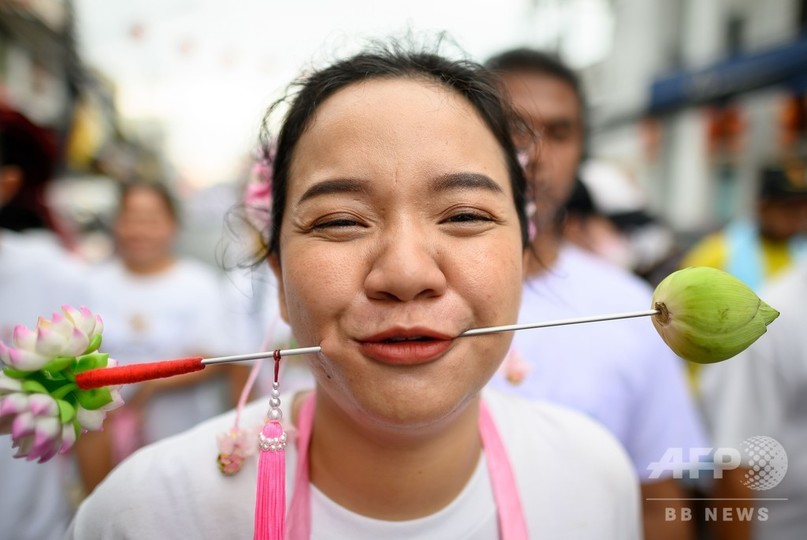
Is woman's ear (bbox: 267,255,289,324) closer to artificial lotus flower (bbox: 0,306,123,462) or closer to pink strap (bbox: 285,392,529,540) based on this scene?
pink strap (bbox: 285,392,529,540)

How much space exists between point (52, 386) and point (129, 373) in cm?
12

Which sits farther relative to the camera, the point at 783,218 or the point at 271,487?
the point at 783,218

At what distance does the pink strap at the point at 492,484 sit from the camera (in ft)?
3.93

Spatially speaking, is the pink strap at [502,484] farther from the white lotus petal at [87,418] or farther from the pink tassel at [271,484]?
the white lotus petal at [87,418]

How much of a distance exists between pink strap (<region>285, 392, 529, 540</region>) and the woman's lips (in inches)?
13.5

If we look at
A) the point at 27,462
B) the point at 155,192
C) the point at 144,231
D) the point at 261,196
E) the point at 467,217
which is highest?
the point at 155,192

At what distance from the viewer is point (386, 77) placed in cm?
127

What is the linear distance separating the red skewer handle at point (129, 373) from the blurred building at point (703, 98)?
8608mm

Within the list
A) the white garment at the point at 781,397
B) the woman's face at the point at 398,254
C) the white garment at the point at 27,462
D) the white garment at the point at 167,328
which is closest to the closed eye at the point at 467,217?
the woman's face at the point at 398,254

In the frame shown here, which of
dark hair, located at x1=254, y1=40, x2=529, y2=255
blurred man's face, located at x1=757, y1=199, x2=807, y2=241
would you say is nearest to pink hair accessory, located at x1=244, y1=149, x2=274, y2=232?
dark hair, located at x1=254, y1=40, x2=529, y2=255

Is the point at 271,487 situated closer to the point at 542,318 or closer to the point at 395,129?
the point at 395,129

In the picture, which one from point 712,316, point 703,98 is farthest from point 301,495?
point 703,98

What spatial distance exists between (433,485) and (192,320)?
2706 millimetres

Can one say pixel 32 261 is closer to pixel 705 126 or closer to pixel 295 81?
pixel 295 81
